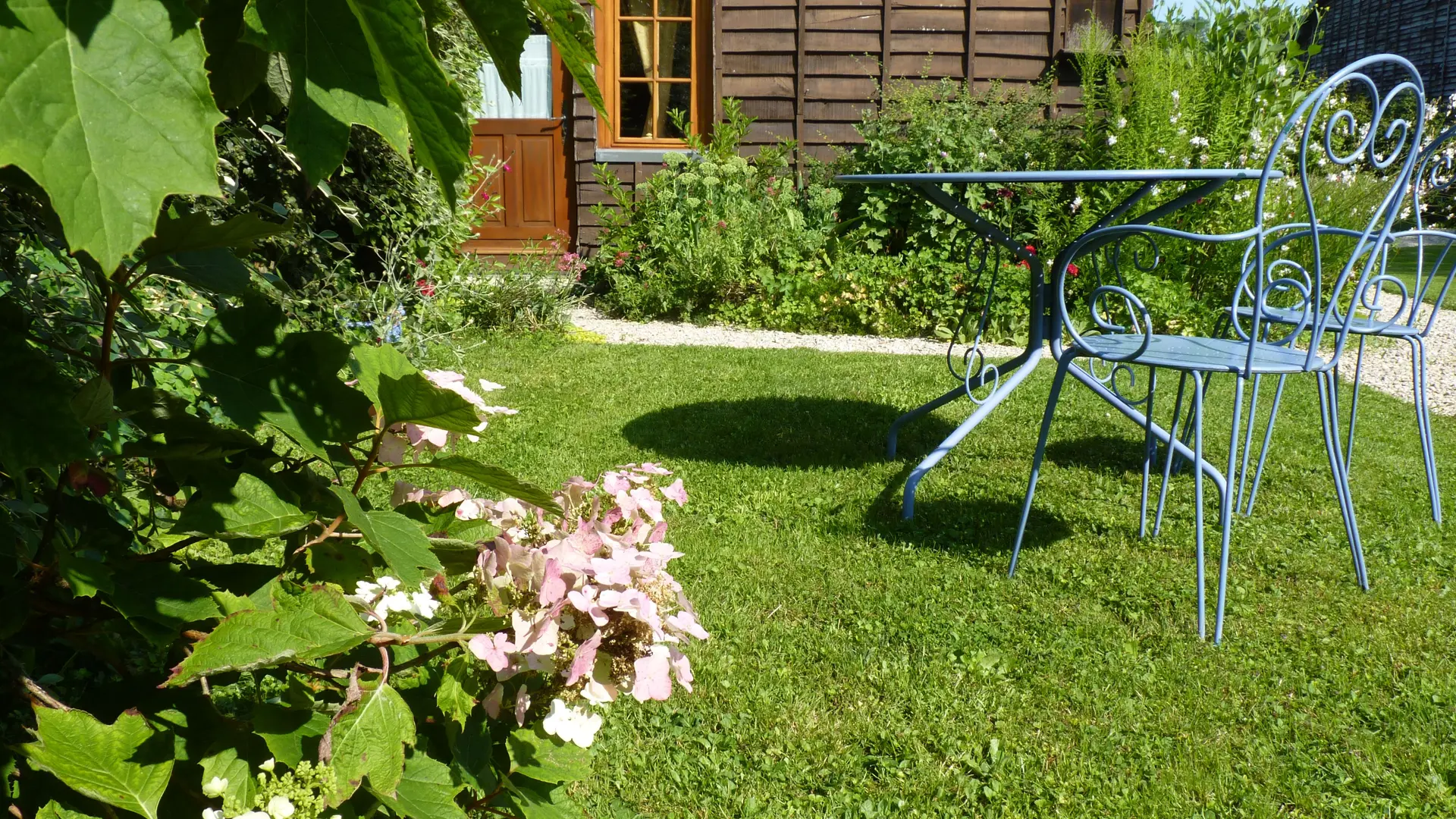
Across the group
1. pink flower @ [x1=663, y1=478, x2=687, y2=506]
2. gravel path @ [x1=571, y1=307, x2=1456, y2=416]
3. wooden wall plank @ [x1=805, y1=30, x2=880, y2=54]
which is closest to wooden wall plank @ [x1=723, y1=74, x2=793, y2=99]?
wooden wall plank @ [x1=805, y1=30, x2=880, y2=54]

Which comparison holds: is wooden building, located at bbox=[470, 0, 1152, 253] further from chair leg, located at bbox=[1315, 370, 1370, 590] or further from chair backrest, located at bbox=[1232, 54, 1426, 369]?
chair leg, located at bbox=[1315, 370, 1370, 590]

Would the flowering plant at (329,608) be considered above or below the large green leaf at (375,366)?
below

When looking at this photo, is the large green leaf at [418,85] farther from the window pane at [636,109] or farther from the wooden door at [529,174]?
the wooden door at [529,174]

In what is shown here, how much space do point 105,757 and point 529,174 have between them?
885cm

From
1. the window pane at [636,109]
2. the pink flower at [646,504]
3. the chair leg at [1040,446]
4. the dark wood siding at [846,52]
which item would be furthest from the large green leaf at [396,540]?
the window pane at [636,109]

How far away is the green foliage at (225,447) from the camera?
396 millimetres

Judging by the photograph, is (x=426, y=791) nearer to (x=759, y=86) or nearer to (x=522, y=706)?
(x=522, y=706)

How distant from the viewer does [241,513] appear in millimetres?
811

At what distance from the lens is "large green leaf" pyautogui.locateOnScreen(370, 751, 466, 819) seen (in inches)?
36.1

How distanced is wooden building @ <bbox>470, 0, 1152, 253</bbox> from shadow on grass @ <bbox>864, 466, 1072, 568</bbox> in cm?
532

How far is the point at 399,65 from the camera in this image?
0.46 metres

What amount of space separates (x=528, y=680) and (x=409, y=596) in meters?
0.21

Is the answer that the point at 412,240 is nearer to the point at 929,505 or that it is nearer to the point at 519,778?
the point at 929,505

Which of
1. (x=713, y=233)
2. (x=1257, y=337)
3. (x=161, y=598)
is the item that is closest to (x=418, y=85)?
(x=161, y=598)
